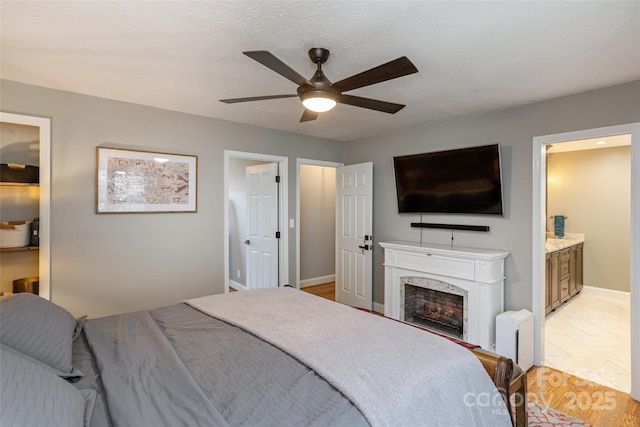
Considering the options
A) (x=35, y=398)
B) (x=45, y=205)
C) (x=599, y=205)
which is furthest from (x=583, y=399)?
(x=45, y=205)

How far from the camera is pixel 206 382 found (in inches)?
51.2

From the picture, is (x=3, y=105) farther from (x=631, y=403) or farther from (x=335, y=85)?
(x=631, y=403)

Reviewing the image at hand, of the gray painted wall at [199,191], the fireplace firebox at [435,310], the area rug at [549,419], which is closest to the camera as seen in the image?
the area rug at [549,419]

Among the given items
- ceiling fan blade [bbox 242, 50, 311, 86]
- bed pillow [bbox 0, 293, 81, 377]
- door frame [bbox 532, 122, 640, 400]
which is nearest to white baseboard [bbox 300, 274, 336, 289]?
door frame [bbox 532, 122, 640, 400]

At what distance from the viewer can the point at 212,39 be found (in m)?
1.94

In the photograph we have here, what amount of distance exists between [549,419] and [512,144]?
234 centimetres

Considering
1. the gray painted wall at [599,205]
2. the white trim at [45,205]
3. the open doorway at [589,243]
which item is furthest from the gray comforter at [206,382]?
the gray painted wall at [599,205]

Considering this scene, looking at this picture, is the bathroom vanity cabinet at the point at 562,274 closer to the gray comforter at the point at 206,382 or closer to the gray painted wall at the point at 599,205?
the gray painted wall at the point at 599,205

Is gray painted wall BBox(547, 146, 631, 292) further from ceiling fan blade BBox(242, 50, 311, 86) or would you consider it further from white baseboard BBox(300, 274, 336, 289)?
ceiling fan blade BBox(242, 50, 311, 86)

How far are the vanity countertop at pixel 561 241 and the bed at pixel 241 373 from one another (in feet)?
9.95

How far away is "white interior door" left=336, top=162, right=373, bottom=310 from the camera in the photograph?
173 inches

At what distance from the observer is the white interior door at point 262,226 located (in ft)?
14.4

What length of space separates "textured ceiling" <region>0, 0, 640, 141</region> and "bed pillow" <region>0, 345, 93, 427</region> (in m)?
1.63

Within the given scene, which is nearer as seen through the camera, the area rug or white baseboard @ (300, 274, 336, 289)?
the area rug
